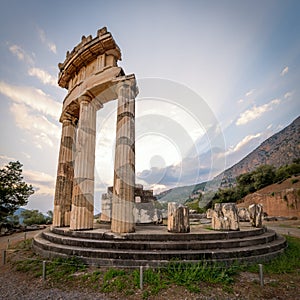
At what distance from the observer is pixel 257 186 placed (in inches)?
1732

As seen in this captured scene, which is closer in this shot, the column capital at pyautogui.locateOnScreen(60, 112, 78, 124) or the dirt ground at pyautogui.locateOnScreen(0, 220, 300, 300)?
the dirt ground at pyautogui.locateOnScreen(0, 220, 300, 300)

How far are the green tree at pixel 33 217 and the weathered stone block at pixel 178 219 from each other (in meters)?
20.0

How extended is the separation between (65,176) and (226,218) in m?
Answer: 8.46

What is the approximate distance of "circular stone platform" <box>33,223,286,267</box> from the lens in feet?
18.8

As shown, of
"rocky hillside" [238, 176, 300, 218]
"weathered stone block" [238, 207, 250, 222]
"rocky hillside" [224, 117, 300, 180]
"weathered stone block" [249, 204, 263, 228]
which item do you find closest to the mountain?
"rocky hillside" [224, 117, 300, 180]

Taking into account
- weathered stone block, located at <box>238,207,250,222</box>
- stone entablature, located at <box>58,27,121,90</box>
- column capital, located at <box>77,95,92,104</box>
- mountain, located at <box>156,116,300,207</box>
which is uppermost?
mountain, located at <box>156,116,300,207</box>

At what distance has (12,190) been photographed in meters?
18.2

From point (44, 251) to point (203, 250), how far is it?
5546 millimetres

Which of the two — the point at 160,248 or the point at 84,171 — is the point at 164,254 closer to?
the point at 160,248

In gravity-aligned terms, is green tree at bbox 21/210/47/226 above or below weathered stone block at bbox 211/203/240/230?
below

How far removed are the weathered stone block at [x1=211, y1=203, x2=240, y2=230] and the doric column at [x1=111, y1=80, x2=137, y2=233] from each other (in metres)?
3.36

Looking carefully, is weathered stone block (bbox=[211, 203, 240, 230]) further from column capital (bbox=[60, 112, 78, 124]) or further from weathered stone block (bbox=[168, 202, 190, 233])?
column capital (bbox=[60, 112, 78, 124])

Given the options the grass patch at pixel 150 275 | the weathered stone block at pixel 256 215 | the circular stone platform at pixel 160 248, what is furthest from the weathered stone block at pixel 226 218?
the weathered stone block at pixel 256 215

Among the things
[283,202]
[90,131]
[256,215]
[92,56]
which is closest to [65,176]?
[90,131]
